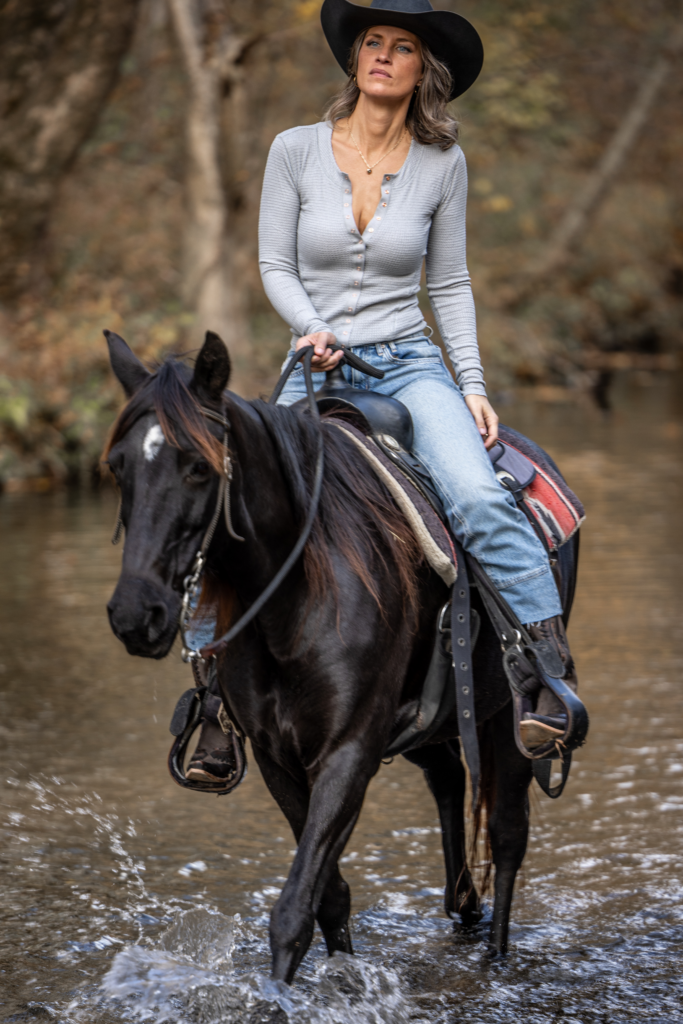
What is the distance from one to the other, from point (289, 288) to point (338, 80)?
2126 centimetres

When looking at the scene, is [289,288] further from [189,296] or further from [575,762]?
[189,296]

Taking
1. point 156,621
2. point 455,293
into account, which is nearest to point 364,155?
point 455,293

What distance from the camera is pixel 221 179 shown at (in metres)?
19.0

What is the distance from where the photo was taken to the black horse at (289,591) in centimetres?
314

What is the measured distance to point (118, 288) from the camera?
18047 millimetres

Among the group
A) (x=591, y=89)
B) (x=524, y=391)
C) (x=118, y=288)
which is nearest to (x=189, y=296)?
(x=118, y=288)

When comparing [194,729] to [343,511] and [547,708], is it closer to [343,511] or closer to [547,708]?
[343,511]

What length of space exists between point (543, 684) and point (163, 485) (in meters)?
1.59

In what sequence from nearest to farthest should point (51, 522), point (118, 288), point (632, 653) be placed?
point (632, 653), point (51, 522), point (118, 288)

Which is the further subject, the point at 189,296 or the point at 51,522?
the point at 189,296

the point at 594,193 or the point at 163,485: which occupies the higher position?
the point at 594,193

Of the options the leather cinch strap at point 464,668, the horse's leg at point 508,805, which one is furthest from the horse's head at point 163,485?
the horse's leg at point 508,805

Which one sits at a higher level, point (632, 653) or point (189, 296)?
point (189, 296)

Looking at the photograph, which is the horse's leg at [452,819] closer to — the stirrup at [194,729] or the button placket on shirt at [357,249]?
the stirrup at [194,729]
